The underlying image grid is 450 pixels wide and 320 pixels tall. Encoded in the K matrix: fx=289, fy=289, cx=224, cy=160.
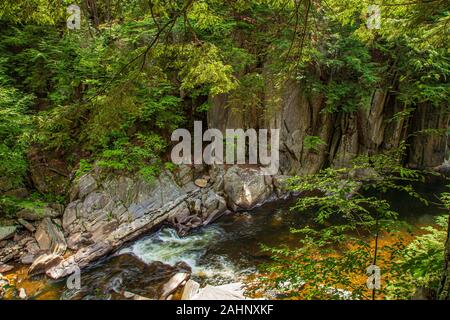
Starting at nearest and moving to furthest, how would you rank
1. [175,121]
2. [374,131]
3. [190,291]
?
[190,291], [175,121], [374,131]

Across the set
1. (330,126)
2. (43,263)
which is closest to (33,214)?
(43,263)

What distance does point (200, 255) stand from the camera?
26.3 ft

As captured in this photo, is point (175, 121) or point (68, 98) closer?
point (68, 98)

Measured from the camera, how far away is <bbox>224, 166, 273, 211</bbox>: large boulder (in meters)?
10.6

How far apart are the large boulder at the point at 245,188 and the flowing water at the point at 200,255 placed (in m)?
0.37

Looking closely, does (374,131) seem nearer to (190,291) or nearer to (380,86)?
(380,86)

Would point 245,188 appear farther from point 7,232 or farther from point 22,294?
point 7,232

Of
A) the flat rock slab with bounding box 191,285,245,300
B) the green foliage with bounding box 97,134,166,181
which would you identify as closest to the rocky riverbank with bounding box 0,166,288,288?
the green foliage with bounding box 97,134,166,181

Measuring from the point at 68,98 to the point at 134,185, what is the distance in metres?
4.21

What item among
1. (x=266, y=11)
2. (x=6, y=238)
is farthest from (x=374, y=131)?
(x=6, y=238)

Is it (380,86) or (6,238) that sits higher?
(380,86)

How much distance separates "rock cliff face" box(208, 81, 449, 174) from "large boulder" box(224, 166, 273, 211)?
1796 mm

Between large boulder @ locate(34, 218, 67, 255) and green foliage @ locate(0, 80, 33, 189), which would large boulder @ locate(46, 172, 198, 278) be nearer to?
large boulder @ locate(34, 218, 67, 255)
